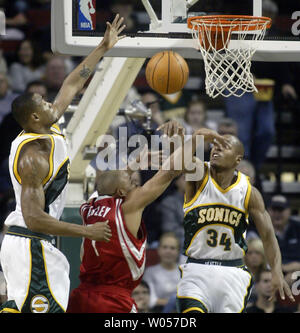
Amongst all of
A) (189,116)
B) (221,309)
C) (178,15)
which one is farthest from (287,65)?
(221,309)

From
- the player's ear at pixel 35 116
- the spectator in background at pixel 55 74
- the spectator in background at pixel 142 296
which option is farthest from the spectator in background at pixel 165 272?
the player's ear at pixel 35 116

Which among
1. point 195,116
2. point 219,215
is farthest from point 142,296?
point 195,116

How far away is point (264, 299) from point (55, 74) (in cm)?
353

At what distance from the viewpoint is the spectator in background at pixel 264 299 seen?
314 inches

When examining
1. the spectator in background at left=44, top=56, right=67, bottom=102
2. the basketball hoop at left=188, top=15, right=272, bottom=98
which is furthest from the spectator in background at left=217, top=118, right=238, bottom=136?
the basketball hoop at left=188, top=15, right=272, bottom=98

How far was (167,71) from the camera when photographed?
604 centimetres

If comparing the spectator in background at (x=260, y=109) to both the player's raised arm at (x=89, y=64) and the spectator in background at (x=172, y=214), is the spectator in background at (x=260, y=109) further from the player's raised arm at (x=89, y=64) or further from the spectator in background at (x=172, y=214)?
the player's raised arm at (x=89, y=64)

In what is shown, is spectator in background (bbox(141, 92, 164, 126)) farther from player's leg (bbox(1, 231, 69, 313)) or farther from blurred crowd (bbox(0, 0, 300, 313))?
player's leg (bbox(1, 231, 69, 313))

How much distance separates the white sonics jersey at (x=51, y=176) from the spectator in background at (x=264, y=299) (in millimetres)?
3141

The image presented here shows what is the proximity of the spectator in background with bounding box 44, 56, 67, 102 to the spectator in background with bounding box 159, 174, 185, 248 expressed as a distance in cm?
176

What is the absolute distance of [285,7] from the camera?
11820mm

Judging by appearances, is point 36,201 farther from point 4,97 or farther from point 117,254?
point 4,97

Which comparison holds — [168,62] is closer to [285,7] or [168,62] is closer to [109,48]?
[109,48]

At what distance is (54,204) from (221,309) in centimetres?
142
